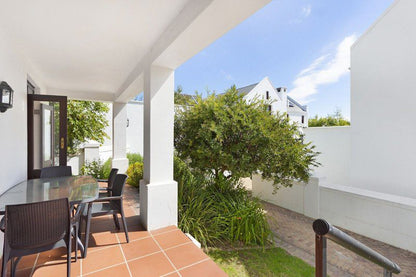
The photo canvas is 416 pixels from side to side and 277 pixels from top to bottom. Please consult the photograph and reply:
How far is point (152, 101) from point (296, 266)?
3286 mm

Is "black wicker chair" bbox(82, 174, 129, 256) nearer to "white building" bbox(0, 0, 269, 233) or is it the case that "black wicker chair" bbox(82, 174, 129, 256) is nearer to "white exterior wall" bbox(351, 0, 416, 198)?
"white building" bbox(0, 0, 269, 233)

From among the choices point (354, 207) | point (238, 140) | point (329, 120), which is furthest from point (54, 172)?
point (329, 120)

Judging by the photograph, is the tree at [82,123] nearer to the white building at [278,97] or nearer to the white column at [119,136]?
the white column at [119,136]

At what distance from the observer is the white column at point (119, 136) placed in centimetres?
732

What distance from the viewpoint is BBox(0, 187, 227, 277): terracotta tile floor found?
2250mm

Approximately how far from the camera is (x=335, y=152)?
9.65 metres

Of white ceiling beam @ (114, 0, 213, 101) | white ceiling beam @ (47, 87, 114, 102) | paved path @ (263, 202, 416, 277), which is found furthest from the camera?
white ceiling beam @ (47, 87, 114, 102)

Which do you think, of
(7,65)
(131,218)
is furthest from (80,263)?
(7,65)

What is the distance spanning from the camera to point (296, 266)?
3143 mm

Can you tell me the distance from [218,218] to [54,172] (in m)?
2.96

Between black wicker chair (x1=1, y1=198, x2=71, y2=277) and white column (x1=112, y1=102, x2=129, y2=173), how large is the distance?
5.64 m

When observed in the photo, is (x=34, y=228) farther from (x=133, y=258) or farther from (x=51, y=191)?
(x=133, y=258)

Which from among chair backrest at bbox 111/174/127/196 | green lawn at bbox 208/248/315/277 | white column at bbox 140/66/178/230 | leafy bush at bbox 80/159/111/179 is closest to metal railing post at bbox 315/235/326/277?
green lawn at bbox 208/248/315/277

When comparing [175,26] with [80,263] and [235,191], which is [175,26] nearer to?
[80,263]
